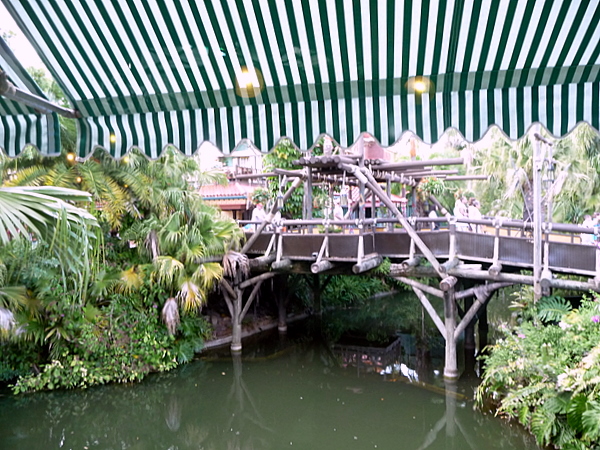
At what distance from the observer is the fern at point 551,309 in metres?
8.31

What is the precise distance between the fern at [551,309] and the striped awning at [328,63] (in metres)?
6.38

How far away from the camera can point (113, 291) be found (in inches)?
429

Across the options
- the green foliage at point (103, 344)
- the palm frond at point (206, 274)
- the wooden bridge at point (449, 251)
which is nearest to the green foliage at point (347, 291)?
the wooden bridge at point (449, 251)

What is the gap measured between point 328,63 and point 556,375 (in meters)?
5.99

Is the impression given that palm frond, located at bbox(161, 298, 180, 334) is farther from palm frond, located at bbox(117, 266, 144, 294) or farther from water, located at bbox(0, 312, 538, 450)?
water, located at bbox(0, 312, 538, 450)

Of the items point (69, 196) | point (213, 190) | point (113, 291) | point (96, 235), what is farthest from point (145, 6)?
point (213, 190)

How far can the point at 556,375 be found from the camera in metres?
6.96

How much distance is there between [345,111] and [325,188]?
1442 cm

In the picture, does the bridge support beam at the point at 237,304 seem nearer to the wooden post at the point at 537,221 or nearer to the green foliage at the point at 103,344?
the green foliage at the point at 103,344

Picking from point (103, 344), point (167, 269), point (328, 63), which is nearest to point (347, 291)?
point (167, 269)

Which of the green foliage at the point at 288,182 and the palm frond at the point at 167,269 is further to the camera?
the green foliage at the point at 288,182

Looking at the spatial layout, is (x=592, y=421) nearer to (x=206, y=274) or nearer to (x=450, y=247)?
(x=450, y=247)

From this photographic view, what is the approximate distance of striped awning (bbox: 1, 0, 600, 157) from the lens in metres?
2.68

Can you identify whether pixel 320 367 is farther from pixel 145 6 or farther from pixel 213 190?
pixel 213 190
